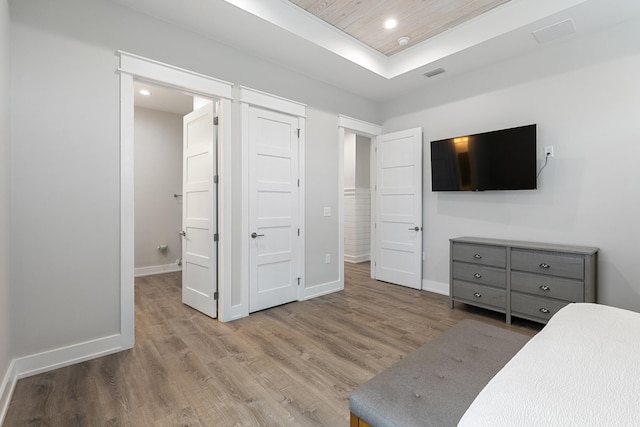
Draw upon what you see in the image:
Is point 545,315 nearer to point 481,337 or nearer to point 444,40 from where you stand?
point 481,337

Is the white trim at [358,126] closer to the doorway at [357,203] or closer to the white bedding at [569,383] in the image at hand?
the doorway at [357,203]

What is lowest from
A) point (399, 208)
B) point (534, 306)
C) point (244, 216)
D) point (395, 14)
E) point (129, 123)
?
point (534, 306)

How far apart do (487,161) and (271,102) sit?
8.67ft

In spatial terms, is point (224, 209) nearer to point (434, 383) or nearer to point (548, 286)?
point (434, 383)

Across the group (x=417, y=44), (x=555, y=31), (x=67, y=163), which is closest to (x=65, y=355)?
(x=67, y=163)

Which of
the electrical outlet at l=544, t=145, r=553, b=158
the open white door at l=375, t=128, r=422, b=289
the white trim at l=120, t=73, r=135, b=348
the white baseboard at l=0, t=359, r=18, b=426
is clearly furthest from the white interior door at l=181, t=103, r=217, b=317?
the electrical outlet at l=544, t=145, r=553, b=158

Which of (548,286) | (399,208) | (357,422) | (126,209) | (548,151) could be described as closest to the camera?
(357,422)

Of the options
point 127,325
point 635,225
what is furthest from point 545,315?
point 127,325

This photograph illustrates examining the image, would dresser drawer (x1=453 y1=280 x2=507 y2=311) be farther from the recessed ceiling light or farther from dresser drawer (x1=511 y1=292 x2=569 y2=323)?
the recessed ceiling light

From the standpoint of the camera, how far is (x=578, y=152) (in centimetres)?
300

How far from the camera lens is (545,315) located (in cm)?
281

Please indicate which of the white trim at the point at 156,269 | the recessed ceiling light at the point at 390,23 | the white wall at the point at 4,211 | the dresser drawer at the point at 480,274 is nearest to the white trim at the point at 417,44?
the recessed ceiling light at the point at 390,23

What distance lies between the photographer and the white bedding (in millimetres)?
784

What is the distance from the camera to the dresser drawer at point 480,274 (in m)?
3.09
